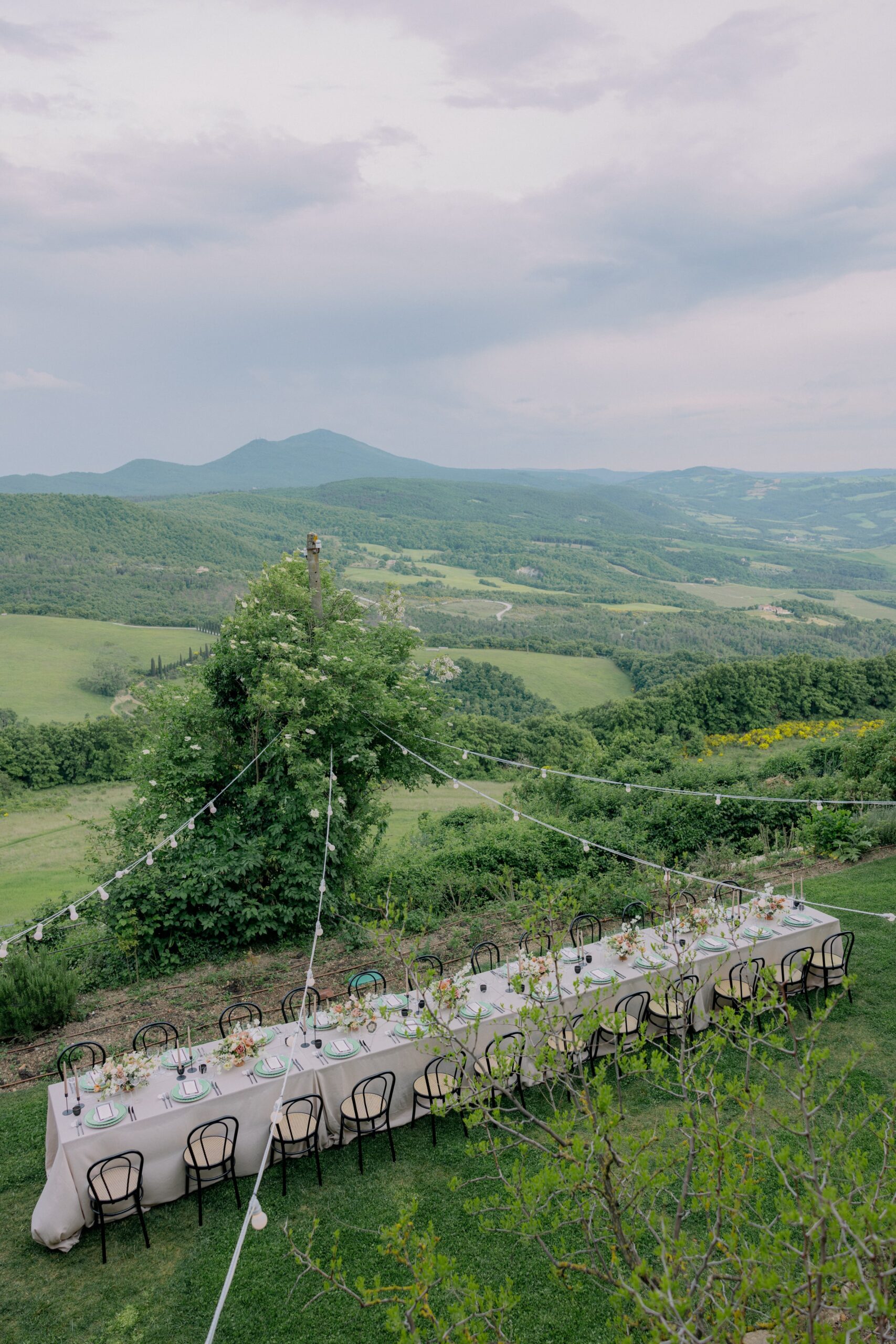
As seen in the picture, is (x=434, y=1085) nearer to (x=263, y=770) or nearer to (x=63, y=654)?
(x=263, y=770)

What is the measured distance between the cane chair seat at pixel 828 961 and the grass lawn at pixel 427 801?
17.5 metres

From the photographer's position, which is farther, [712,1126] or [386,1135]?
[386,1135]

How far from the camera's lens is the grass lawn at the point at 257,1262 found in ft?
15.6

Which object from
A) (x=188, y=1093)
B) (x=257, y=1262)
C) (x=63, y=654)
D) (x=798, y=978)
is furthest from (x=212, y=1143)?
(x=63, y=654)

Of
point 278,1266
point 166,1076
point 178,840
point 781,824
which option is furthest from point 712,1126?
point 781,824

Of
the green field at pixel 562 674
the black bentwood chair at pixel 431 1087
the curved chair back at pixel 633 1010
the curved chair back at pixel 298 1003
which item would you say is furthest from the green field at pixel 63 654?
the curved chair back at pixel 633 1010

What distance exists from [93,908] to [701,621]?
110m

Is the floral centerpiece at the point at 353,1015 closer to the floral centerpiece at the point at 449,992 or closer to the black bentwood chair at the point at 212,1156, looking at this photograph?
the floral centerpiece at the point at 449,992

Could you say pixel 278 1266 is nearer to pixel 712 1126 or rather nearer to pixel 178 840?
pixel 712 1126

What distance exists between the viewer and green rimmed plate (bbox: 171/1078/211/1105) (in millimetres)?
5914

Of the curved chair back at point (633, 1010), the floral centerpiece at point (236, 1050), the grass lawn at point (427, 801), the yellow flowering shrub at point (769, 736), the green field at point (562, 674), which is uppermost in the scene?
the floral centerpiece at point (236, 1050)

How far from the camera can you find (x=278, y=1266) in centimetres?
520

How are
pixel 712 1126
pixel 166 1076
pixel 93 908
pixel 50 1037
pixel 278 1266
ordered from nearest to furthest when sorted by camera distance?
1. pixel 712 1126
2. pixel 278 1266
3. pixel 166 1076
4. pixel 50 1037
5. pixel 93 908

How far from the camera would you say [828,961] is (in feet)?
27.0
